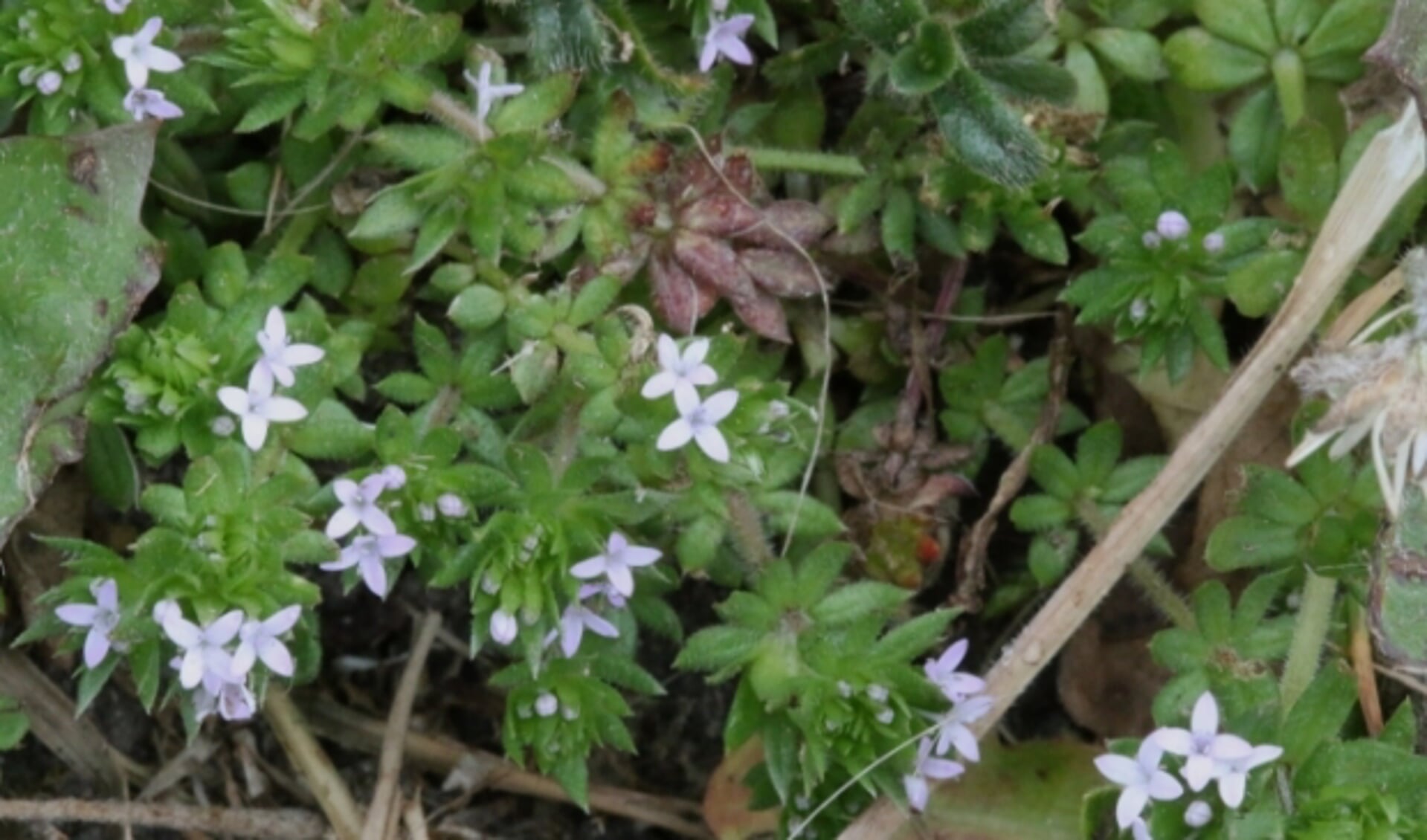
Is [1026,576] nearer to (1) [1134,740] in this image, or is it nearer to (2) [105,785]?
(1) [1134,740]

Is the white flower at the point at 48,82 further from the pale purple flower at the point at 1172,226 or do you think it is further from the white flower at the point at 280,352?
the pale purple flower at the point at 1172,226

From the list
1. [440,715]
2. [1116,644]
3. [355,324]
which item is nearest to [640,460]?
[355,324]

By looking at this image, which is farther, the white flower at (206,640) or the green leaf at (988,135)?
the green leaf at (988,135)

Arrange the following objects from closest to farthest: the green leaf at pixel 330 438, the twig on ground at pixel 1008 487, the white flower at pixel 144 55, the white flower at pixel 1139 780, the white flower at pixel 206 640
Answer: the white flower at pixel 206 640
the white flower at pixel 1139 780
the white flower at pixel 144 55
the green leaf at pixel 330 438
the twig on ground at pixel 1008 487

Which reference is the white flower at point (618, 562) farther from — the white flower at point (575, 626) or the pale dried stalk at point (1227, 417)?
the pale dried stalk at point (1227, 417)

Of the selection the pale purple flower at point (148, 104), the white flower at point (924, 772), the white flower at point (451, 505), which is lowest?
the white flower at point (924, 772)

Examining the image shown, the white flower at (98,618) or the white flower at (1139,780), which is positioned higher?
the white flower at (98,618)

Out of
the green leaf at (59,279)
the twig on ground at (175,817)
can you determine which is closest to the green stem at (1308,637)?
the twig on ground at (175,817)

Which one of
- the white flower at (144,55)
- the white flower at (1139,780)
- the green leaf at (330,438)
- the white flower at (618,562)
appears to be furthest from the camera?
the green leaf at (330,438)
